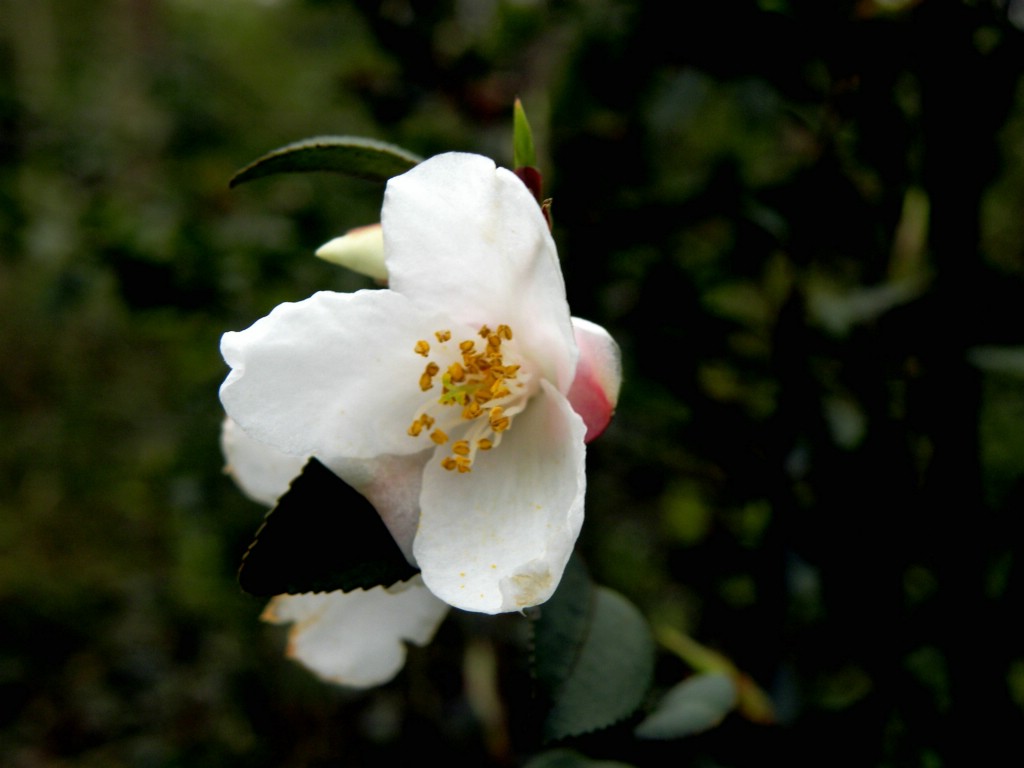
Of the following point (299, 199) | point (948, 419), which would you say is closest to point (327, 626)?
point (948, 419)

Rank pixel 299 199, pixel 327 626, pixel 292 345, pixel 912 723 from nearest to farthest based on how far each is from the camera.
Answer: pixel 292 345 < pixel 327 626 < pixel 912 723 < pixel 299 199

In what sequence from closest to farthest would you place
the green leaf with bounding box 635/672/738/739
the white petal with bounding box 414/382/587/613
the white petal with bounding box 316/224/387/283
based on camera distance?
the white petal with bounding box 414/382/587/613 → the white petal with bounding box 316/224/387/283 → the green leaf with bounding box 635/672/738/739

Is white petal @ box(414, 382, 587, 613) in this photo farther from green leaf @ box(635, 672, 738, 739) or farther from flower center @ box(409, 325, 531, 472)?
green leaf @ box(635, 672, 738, 739)

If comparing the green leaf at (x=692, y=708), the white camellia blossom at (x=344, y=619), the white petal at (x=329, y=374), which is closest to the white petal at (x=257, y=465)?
the white camellia blossom at (x=344, y=619)

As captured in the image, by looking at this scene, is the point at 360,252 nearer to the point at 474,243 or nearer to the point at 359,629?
the point at 474,243

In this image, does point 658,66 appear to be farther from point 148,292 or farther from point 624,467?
point 148,292

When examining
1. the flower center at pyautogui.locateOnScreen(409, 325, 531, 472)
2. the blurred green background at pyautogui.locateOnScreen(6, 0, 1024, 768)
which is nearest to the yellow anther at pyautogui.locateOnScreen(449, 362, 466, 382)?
the flower center at pyautogui.locateOnScreen(409, 325, 531, 472)
